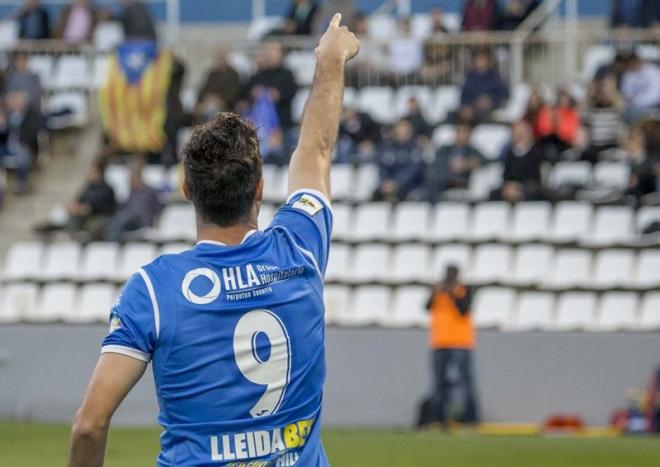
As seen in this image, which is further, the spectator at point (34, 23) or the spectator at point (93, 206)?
the spectator at point (34, 23)

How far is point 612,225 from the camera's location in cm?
1748

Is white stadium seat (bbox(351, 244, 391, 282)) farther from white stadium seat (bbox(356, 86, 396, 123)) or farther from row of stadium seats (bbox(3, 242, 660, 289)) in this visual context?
white stadium seat (bbox(356, 86, 396, 123))

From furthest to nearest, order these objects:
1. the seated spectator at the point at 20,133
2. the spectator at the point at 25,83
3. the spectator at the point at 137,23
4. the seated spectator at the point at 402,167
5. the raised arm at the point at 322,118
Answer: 1. the spectator at the point at 137,23
2. the spectator at the point at 25,83
3. the seated spectator at the point at 20,133
4. the seated spectator at the point at 402,167
5. the raised arm at the point at 322,118

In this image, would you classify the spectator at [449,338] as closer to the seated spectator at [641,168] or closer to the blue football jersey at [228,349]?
the seated spectator at [641,168]

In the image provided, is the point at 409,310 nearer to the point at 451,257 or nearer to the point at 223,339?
the point at 451,257

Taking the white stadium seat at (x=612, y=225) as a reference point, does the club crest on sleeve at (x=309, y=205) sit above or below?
above

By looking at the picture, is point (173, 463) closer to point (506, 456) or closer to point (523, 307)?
point (506, 456)

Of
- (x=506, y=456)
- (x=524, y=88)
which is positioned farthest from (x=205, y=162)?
(x=524, y=88)

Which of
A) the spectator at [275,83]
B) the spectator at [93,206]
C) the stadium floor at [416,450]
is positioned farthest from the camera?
the spectator at [275,83]

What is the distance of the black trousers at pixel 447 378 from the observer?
53.3 ft

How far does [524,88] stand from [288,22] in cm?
374

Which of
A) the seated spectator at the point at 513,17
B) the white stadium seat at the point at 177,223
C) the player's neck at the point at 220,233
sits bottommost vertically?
the white stadium seat at the point at 177,223

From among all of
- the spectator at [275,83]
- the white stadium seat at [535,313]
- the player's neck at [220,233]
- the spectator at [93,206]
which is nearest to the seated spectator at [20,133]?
the spectator at [93,206]

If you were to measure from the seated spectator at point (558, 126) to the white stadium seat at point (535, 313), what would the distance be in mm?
2096
